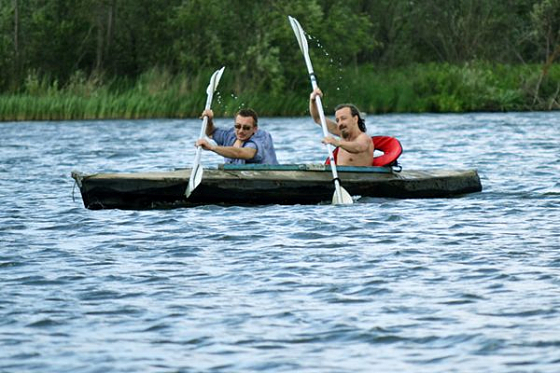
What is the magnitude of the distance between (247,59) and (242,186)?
2818cm

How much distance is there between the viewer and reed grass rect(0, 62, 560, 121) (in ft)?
120

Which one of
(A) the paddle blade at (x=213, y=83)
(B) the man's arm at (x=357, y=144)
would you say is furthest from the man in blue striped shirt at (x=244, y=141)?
(B) the man's arm at (x=357, y=144)

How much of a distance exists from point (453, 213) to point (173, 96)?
24403 mm

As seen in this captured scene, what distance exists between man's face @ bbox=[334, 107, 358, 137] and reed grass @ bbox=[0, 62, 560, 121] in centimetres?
2183

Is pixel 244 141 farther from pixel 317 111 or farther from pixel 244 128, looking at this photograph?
pixel 317 111

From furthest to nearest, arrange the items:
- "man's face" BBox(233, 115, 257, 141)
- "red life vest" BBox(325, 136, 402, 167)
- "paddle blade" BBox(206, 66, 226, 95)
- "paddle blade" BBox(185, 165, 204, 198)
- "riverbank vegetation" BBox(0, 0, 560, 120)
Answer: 1. "riverbank vegetation" BBox(0, 0, 560, 120)
2. "paddle blade" BBox(206, 66, 226, 95)
3. "red life vest" BBox(325, 136, 402, 167)
4. "man's face" BBox(233, 115, 257, 141)
5. "paddle blade" BBox(185, 165, 204, 198)

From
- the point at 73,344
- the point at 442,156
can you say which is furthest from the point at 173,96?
the point at 73,344

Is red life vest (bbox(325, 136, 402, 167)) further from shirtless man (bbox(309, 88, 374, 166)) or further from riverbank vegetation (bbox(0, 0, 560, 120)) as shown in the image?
riverbank vegetation (bbox(0, 0, 560, 120))

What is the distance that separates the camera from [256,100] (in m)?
39.2

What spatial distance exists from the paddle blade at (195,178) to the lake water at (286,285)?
0.27 m

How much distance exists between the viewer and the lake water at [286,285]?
24.4 feet

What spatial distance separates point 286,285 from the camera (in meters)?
9.49

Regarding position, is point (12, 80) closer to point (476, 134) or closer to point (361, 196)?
point (476, 134)

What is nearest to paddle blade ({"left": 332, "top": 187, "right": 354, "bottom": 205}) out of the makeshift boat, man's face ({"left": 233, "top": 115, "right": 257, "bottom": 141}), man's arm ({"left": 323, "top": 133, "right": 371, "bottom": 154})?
the makeshift boat
